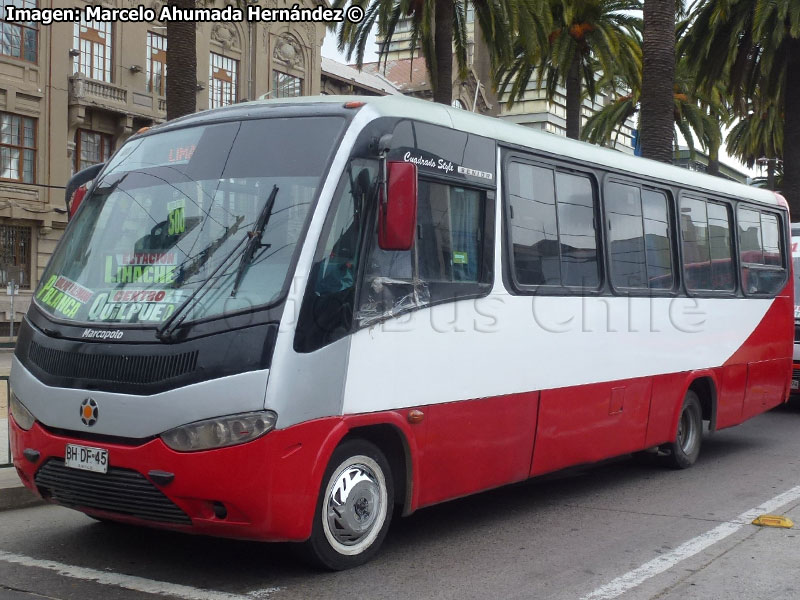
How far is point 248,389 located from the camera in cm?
542

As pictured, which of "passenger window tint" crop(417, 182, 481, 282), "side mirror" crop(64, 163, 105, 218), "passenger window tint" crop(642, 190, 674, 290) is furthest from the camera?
"passenger window tint" crop(642, 190, 674, 290)

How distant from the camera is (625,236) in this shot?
9016 mm

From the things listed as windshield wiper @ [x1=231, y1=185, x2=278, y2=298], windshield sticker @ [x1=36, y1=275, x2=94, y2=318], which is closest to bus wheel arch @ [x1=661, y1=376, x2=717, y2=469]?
windshield wiper @ [x1=231, y1=185, x2=278, y2=298]

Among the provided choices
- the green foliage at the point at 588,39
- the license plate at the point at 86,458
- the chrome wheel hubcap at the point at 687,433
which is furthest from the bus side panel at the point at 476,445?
the green foliage at the point at 588,39

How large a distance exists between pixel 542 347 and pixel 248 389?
297cm

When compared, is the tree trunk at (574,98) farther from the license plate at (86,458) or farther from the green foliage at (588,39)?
the license plate at (86,458)

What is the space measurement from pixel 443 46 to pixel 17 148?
67.2ft

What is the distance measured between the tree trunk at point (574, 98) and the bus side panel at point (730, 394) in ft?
47.9

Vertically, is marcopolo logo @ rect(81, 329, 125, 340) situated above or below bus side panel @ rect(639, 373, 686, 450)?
above

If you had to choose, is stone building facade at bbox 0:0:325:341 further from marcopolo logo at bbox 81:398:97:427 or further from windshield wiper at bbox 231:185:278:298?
windshield wiper at bbox 231:185:278:298

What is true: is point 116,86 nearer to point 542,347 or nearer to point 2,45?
point 2,45

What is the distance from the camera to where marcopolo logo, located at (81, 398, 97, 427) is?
5.69 m

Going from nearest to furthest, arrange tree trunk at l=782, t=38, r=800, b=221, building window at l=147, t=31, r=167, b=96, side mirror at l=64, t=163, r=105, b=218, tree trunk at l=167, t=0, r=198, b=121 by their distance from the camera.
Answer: side mirror at l=64, t=163, r=105, b=218, tree trunk at l=167, t=0, r=198, b=121, tree trunk at l=782, t=38, r=800, b=221, building window at l=147, t=31, r=167, b=96

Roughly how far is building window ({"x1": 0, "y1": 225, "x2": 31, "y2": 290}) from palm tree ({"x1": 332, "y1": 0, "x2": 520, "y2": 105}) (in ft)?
58.0
